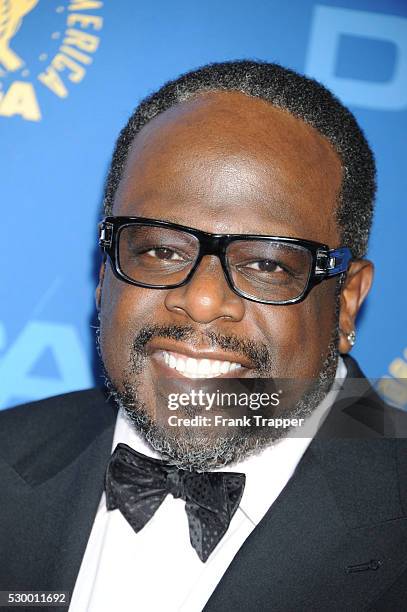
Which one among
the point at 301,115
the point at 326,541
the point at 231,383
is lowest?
the point at 326,541

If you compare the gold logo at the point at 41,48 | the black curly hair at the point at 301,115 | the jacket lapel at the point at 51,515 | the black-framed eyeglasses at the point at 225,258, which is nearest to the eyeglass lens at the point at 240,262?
the black-framed eyeglasses at the point at 225,258

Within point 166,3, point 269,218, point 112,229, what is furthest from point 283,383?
point 166,3

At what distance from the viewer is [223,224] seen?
2148 millimetres

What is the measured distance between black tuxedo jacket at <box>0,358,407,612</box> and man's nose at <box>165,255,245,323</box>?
0.54 meters

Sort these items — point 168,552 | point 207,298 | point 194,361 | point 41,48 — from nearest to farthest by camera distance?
point 207,298 → point 194,361 → point 168,552 → point 41,48

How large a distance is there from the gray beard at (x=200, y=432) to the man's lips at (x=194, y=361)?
31 mm

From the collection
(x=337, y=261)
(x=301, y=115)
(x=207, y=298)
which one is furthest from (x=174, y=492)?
(x=301, y=115)

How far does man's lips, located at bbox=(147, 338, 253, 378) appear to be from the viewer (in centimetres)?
213

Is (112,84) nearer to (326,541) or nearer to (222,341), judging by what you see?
(222,341)

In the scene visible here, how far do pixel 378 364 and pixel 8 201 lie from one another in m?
1.61

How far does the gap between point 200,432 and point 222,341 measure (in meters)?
0.27

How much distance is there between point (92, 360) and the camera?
3.16 metres

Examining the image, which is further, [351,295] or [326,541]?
[351,295]

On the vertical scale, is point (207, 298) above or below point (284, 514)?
above
